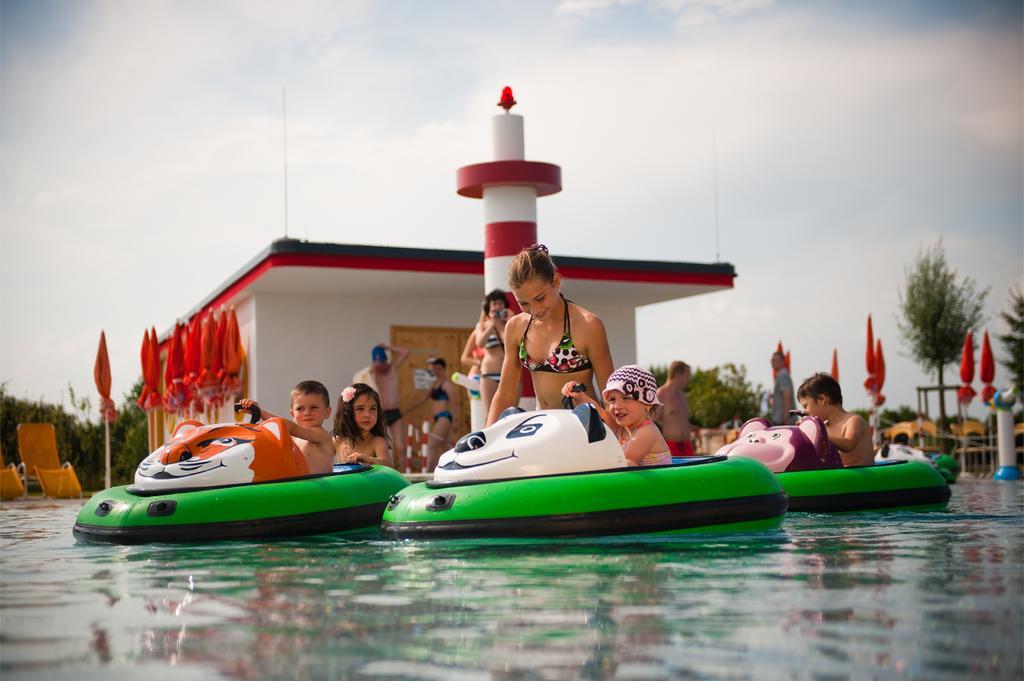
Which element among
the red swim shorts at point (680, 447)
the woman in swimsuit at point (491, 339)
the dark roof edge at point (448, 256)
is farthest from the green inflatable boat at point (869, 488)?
the dark roof edge at point (448, 256)

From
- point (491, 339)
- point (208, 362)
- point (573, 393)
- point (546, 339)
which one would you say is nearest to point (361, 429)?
point (546, 339)

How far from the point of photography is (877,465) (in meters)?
9.58

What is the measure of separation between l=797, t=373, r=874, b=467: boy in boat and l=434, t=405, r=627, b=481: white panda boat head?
10.2 feet

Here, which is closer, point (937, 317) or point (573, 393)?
point (573, 393)

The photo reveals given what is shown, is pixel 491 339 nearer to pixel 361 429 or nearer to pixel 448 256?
pixel 361 429

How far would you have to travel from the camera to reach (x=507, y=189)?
605 inches

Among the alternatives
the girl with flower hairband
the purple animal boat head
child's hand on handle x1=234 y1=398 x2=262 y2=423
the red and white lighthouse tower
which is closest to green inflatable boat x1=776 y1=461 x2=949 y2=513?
the purple animal boat head

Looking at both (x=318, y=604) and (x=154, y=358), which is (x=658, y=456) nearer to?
(x=318, y=604)

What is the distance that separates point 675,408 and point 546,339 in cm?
662

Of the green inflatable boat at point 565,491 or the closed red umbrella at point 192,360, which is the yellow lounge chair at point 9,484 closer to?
the closed red umbrella at point 192,360

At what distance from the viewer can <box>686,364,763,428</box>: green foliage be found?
31.4m

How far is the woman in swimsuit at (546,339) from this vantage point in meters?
7.14

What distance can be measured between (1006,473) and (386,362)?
9.46 meters

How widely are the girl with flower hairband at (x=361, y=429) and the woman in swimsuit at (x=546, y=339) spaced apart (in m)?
1.56
